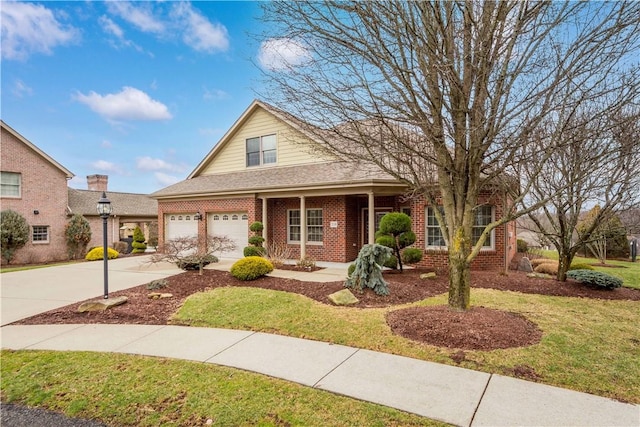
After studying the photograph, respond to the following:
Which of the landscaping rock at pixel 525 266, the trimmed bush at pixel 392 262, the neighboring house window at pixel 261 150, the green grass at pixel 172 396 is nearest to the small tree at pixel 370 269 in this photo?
the trimmed bush at pixel 392 262

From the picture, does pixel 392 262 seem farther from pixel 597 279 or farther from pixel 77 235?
pixel 77 235

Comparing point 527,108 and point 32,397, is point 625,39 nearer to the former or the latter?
point 527,108

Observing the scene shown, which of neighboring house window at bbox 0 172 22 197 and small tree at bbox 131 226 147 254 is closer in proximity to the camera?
neighboring house window at bbox 0 172 22 197

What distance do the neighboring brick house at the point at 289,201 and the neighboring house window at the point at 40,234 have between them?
8.23m

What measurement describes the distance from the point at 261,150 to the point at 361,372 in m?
13.7

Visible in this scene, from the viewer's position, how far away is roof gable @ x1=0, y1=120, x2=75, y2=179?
18391mm

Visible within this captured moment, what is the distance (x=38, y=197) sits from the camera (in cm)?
2000

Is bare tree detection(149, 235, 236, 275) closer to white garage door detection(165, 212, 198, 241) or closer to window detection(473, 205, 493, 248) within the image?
white garage door detection(165, 212, 198, 241)

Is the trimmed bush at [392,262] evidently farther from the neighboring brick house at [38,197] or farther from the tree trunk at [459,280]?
the neighboring brick house at [38,197]

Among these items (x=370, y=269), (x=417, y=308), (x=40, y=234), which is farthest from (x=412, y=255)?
(x=40, y=234)

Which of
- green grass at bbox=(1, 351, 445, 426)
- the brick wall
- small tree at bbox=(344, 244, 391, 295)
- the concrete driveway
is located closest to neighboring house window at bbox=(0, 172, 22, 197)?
the brick wall

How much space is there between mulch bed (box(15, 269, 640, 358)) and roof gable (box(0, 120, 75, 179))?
1587 cm

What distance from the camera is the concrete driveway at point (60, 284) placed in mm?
7723

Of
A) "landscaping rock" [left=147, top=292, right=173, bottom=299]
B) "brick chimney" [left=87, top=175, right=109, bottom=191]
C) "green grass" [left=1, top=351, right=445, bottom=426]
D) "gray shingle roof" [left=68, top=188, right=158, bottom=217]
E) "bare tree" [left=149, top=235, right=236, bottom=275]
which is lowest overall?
"green grass" [left=1, top=351, right=445, bottom=426]
